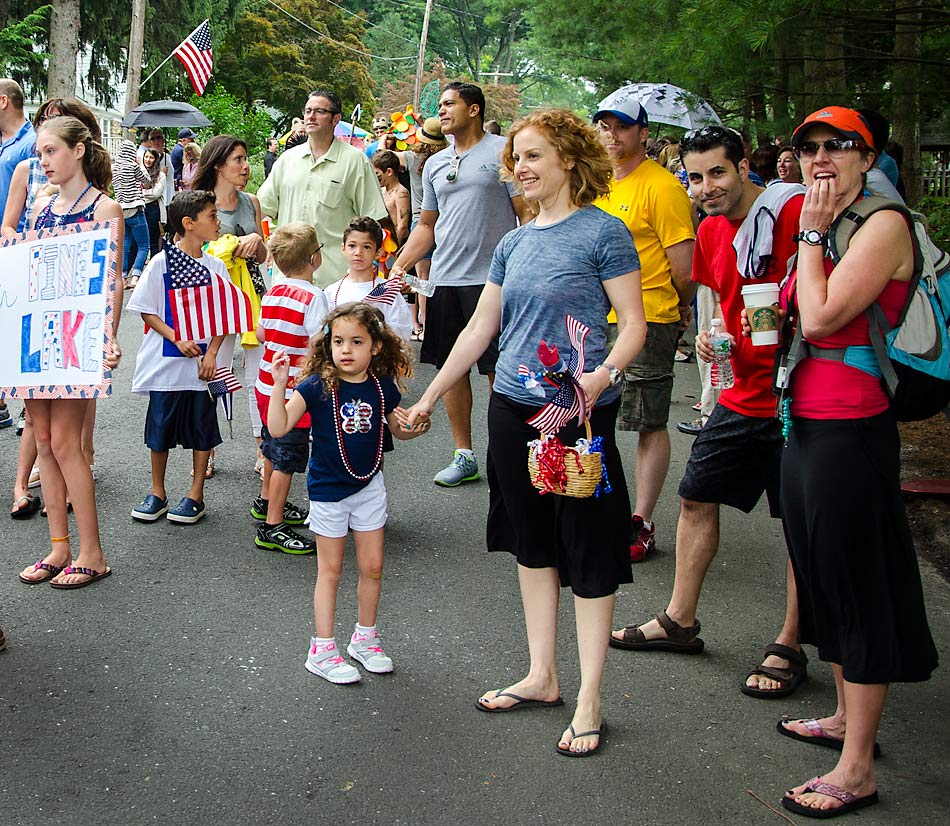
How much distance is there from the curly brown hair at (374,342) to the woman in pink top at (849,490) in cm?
162

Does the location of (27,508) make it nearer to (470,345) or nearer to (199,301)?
(199,301)

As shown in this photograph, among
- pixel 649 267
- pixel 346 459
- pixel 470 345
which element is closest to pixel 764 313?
pixel 470 345

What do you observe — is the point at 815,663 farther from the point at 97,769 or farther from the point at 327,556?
the point at 97,769

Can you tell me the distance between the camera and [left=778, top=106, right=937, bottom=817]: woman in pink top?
334 cm

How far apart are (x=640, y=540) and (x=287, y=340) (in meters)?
2.06

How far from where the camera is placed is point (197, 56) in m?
22.6

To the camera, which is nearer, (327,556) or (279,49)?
(327,556)

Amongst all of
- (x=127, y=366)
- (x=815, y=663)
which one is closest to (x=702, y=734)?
(x=815, y=663)

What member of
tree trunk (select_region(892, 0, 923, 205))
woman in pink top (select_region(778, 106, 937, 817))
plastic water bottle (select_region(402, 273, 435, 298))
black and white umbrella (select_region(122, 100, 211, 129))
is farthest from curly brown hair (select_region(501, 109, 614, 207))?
black and white umbrella (select_region(122, 100, 211, 129))

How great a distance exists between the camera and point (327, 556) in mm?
4359

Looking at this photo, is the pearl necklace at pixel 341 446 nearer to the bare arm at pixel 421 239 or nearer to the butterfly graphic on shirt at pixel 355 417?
the butterfly graphic on shirt at pixel 355 417

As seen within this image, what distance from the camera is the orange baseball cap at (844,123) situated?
131 inches

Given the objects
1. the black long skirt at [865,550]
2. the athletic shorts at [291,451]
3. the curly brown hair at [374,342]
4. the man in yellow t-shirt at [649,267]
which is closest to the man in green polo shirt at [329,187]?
the athletic shorts at [291,451]

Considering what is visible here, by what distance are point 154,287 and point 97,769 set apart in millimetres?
3108
